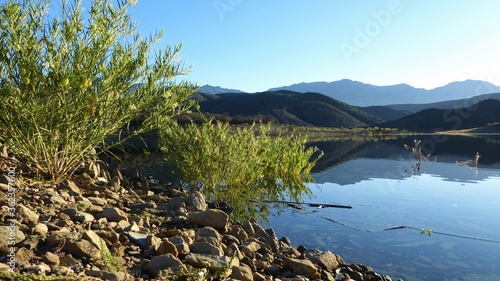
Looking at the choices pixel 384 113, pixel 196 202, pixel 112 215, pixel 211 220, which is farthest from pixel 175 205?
pixel 384 113

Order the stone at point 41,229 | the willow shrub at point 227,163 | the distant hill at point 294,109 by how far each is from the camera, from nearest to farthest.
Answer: the stone at point 41,229 < the willow shrub at point 227,163 < the distant hill at point 294,109

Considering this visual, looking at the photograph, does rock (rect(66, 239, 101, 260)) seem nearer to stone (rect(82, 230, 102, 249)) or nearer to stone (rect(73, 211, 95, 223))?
stone (rect(82, 230, 102, 249))

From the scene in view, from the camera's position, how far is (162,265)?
3.84m

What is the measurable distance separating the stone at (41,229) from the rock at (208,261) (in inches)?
59.2

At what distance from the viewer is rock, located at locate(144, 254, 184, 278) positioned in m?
3.80

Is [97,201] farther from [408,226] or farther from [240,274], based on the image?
[408,226]

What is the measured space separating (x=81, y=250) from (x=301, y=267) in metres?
2.80

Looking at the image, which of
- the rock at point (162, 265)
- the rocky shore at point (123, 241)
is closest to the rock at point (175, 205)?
the rocky shore at point (123, 241)

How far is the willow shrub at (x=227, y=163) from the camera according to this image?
421 inches

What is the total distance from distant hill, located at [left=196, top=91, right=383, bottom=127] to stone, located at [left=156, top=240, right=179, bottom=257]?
377 ft

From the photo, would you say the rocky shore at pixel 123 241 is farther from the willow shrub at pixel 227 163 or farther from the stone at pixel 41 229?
the willow shrub at pixel 227 163

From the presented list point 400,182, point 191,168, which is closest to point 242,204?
point 191,168

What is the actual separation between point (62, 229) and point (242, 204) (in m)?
6.39

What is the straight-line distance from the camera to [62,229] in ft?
13.7
